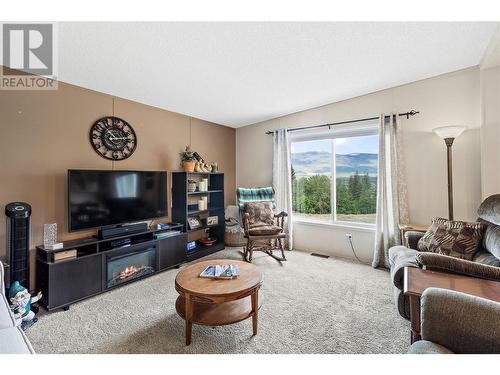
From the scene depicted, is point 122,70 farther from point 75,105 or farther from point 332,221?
point 332,221

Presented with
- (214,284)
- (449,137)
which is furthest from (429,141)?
(214,284)

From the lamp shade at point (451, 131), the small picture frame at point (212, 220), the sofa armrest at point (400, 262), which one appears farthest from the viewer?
the small picture frame at point (212, 220)

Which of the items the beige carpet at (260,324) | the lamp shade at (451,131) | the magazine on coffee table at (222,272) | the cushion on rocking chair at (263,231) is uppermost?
the lamp shade at (451,131)

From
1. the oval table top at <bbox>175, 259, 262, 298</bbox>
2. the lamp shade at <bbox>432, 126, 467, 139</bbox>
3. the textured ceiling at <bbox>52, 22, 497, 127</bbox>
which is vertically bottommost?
the oval table top at <bbox>175, 259, 262, 298</bbox>

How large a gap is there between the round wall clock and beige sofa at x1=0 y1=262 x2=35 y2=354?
1921 millimetres

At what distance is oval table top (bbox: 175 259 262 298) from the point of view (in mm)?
1669

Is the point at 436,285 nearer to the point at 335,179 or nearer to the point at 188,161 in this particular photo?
the point at 335,179

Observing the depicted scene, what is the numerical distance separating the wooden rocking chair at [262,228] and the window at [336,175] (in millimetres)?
573

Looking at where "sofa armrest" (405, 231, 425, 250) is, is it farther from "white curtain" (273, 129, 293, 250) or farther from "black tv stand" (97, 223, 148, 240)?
"black tv stand" (97, 223, 148, 240)

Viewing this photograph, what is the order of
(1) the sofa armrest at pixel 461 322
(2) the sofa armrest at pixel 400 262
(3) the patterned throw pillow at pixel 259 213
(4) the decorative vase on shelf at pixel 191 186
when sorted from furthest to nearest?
(3) the patterned throw pillow at pixel 259 213 < (4) the decorative vase on shelf at pixel 191 186 < (2) the sofa armrest at pixel 400 262 < (1) the sofa armrest at pixel 461 322

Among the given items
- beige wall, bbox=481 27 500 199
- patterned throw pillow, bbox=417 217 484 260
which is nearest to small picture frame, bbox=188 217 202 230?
patterned throw pillow, bbox=417 217 484 260

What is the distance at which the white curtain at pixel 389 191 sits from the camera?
3160 mm

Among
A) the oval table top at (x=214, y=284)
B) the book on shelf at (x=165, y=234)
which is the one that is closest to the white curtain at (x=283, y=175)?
the book on shelf at (x=165, y=234)

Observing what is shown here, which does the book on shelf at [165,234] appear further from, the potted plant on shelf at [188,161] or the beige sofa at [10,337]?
the beige sofa at [10,337]
